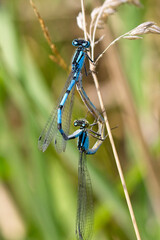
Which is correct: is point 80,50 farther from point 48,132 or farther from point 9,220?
point 9,220

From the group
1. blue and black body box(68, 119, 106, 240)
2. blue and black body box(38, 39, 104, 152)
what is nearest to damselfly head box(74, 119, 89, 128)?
blue and black body box(68, 119, 106, 240)

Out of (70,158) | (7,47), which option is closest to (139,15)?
(7,47)

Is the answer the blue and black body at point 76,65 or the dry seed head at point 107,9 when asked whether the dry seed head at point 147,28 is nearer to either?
the dry seed head at point 107,9

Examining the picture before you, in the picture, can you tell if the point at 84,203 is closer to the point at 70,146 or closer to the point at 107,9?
the point at 70,146

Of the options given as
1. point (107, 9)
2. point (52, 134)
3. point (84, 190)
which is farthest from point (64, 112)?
point (107, 9)

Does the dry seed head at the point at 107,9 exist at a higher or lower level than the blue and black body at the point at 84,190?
higher

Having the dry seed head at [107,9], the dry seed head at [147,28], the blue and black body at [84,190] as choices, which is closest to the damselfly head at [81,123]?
the blue and black body at [84,190]
